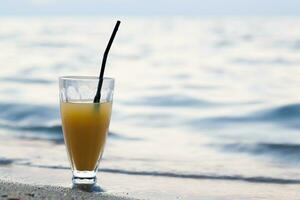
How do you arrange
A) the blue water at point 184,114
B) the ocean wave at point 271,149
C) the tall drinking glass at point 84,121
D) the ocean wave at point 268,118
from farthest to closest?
the ocean wave at point 268,118 → the ocean wave at point 271,149 → the blue water at point 184,114 → the tall drinking glass at point 84,121

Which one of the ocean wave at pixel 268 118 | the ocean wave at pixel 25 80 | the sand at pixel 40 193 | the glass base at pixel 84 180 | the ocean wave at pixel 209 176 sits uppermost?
the ocean wave at pixel 25 80

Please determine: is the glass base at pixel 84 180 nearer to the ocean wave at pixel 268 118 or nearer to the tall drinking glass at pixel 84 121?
the tall drinking glass at pixel 84 121

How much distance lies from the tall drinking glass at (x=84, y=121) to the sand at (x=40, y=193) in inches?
5.2

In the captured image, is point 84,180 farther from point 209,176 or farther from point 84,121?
point 209,176

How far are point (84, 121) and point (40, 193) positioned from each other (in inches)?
15.1

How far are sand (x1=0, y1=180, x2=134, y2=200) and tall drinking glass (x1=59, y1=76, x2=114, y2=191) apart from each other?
132mm

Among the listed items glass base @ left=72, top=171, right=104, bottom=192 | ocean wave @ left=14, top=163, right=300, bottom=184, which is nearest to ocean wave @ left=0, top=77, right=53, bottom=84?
ocean wave @ left=14, top=163, right=300, bottom=184

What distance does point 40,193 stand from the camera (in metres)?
3.15

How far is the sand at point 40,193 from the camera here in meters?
3.08

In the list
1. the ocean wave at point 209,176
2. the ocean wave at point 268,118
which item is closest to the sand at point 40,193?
the ocean wave at point 209,176

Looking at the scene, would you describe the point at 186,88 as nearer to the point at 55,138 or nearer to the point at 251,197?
the point at 55,138

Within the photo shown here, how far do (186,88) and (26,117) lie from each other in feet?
13.6

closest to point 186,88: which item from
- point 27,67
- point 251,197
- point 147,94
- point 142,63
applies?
point 147,94

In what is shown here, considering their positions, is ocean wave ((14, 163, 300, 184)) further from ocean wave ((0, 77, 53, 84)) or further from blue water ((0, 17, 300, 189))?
ocean wave ((0, 77, 53, 84))
